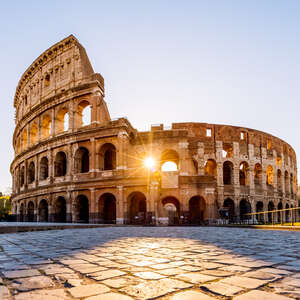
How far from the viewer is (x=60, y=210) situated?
26.1 m

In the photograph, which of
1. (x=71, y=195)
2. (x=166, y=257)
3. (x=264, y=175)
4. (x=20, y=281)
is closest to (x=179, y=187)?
(x=71, y=195)

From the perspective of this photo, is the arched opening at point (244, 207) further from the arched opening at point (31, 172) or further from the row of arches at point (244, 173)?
the arched opening at point (31, 172)

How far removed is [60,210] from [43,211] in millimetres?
2664

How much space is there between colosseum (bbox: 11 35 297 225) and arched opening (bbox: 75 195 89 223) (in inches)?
3.5

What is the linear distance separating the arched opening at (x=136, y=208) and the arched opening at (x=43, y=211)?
9278mm

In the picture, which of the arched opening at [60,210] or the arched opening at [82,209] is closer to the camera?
the arched opening at [82,209]

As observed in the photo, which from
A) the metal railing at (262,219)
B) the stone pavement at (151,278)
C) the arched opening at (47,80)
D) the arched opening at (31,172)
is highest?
the arched opening at (47,80)

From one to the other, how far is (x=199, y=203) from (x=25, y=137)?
71.1 ft

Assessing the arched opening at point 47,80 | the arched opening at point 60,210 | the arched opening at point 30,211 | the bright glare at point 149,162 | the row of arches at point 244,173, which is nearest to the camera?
the bright glare at point 149,162

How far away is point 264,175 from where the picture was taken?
31.3 metres

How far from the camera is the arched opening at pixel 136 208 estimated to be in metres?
22.7

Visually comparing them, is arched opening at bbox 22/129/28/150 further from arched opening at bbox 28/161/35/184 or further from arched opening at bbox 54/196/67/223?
arched opening at bbox 54/196/67/223

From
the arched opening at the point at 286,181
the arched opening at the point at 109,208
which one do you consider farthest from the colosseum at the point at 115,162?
the arched opening at the point at 286,181

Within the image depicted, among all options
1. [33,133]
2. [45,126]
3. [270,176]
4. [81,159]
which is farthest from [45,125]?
[270,176]
